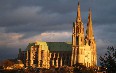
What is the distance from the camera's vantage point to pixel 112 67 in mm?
42062

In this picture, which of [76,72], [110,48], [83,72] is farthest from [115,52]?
[76,72]

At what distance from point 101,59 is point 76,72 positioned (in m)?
112

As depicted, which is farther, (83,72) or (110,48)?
(83,72)

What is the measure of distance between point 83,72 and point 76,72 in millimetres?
12655

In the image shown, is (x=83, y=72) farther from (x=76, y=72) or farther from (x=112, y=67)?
(x=112, y=67)

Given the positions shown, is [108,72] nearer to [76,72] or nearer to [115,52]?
[115,52]

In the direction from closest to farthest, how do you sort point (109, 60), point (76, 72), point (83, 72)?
point (109, 60) < point (83, 72) < point (76, 72)

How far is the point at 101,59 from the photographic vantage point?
42875 mm

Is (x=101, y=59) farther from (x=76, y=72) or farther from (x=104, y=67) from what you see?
(x=76, y=72)

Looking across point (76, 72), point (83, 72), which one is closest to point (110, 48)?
point (83, 72)

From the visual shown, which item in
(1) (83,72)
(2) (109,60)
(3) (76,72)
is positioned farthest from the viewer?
(3) (76,72)

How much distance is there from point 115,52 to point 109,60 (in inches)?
37.8

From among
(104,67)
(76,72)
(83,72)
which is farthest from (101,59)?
(76,72)

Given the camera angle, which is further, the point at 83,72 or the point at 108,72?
the point at 83,72
